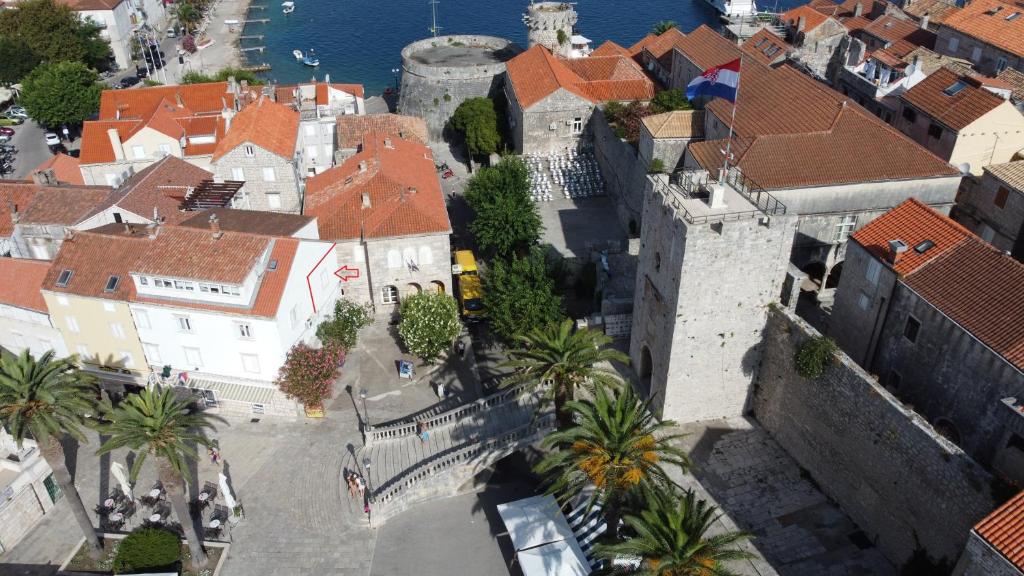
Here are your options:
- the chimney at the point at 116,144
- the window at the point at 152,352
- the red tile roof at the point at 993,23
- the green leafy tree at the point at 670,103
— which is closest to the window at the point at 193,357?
the window at the point at 152,352

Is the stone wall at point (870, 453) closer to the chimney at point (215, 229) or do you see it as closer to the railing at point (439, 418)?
the railing at point (439, 418)

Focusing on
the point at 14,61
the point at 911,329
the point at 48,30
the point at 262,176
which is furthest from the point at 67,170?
the point at 911,329

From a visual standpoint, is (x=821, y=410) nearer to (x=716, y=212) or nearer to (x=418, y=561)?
(x=716, y=212)

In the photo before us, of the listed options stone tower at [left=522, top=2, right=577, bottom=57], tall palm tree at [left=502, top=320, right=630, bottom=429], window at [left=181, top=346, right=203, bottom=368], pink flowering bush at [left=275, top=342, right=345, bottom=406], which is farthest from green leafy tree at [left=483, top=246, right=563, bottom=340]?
stone tower at [left=522, top=2, right=577, bottom=57]

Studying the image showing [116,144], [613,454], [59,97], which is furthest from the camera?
[59,97]

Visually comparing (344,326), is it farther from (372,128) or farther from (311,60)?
(311,60)

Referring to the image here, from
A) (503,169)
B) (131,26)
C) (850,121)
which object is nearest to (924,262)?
(850,121)

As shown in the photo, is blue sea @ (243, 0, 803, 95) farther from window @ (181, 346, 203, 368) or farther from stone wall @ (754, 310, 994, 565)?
stone wall @ (754, 310, 994, 565)
